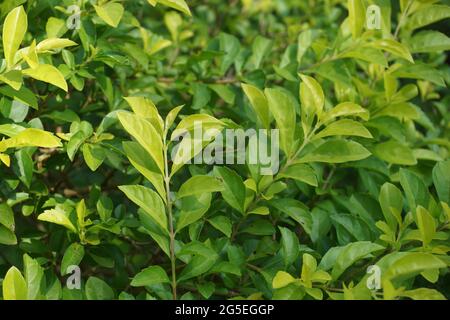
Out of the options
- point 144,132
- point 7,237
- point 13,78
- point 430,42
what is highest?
point 430,42

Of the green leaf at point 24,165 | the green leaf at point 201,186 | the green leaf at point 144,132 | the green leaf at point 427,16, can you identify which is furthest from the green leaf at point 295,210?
the green leaf at point 427,16

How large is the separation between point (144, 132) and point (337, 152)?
43 cm

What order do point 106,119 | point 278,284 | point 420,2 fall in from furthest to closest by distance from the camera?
point 420,2
point 106,119
point 278,284

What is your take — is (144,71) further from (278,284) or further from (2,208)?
(278,284)

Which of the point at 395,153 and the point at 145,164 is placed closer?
the point at 145,164

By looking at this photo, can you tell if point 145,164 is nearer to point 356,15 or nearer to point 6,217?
point 6,217

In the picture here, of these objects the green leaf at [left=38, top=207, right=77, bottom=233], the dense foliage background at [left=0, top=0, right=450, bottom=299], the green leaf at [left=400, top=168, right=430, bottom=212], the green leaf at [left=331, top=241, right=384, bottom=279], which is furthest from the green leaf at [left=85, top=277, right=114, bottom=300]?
the green leaf at [left=400, top=168, right=430, bottom=212]

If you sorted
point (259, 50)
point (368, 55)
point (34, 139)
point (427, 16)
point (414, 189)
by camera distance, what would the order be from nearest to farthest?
point (34, 139)
point (414, 189)
point (368, 55)
point (427, 16)
point (259, 50)

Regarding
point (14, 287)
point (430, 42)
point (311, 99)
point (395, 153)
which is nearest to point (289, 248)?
point (311, 99)

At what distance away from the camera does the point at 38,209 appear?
1.42m

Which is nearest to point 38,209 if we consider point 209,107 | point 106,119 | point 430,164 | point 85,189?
point 106,119

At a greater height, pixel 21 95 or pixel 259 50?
pixel 259 50

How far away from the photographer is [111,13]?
1324 mm

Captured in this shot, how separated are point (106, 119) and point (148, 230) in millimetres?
311
